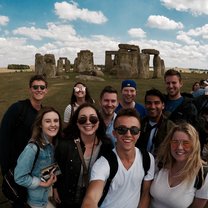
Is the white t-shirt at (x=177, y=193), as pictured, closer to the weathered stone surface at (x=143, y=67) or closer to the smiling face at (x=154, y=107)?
the smiling face at (x=154, y=107)

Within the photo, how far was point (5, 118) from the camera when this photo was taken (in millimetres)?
4098

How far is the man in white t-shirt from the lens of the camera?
9.64 feet

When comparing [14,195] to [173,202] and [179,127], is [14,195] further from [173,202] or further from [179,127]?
[179,127]

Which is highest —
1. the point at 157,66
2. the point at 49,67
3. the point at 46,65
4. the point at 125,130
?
the point at 157,66

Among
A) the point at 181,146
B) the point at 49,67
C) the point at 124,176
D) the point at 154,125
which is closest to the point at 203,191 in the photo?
the point at 181,146

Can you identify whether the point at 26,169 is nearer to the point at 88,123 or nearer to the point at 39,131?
the point at 39,131

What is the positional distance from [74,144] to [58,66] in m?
30.3

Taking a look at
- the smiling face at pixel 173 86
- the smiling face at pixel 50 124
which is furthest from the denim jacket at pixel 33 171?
the smiling face at pixel 173 86

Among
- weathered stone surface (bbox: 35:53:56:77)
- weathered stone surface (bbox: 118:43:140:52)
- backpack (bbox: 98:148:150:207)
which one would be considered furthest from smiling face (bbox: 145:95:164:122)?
weathered stone surface (bbox: 118:43:140:52)

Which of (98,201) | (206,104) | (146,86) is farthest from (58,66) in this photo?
(98,201)

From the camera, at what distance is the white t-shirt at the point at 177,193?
10.1 ft

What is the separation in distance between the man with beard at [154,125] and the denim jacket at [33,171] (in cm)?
126

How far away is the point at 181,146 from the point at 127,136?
0.57 m

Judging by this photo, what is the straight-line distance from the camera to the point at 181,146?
3.16m
